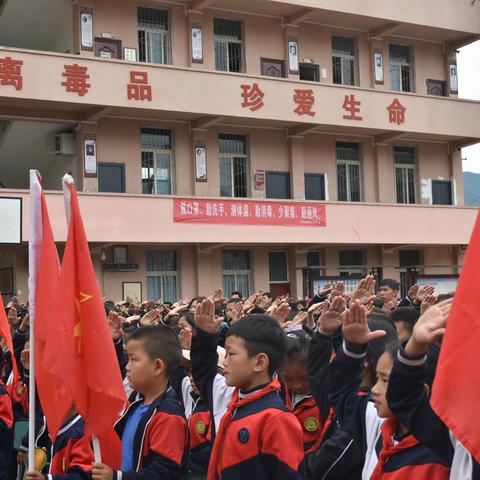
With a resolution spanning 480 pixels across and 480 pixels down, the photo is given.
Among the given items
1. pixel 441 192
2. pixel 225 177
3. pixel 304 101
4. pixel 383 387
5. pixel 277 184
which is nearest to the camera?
pixel 383 387

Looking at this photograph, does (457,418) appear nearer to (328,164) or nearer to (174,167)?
(174,167)

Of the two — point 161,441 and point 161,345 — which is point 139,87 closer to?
point 161,345

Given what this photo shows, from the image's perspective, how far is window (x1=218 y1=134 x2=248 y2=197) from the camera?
19.5 m

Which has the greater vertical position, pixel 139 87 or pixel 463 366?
pixel 139 87

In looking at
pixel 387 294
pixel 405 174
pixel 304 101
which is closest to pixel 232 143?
pixel 304 101

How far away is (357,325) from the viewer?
3051 millimetres

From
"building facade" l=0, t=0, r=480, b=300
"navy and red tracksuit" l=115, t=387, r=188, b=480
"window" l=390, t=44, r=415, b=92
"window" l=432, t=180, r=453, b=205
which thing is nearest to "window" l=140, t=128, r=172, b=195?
"building facade" l=0, t=0, r=480, b=300

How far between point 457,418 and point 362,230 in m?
18.1

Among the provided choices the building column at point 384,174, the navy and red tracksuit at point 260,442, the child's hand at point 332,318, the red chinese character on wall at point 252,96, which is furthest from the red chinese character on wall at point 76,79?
the navy and red tracksuit at point 260,442

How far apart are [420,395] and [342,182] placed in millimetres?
18774

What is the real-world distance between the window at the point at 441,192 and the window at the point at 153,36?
27.5 feet

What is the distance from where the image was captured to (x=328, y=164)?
68.3 ft

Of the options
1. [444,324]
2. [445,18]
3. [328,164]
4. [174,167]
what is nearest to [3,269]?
[174,167]

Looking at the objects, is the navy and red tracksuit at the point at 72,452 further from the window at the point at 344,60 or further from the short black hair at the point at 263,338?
the window at the point at 344,60
